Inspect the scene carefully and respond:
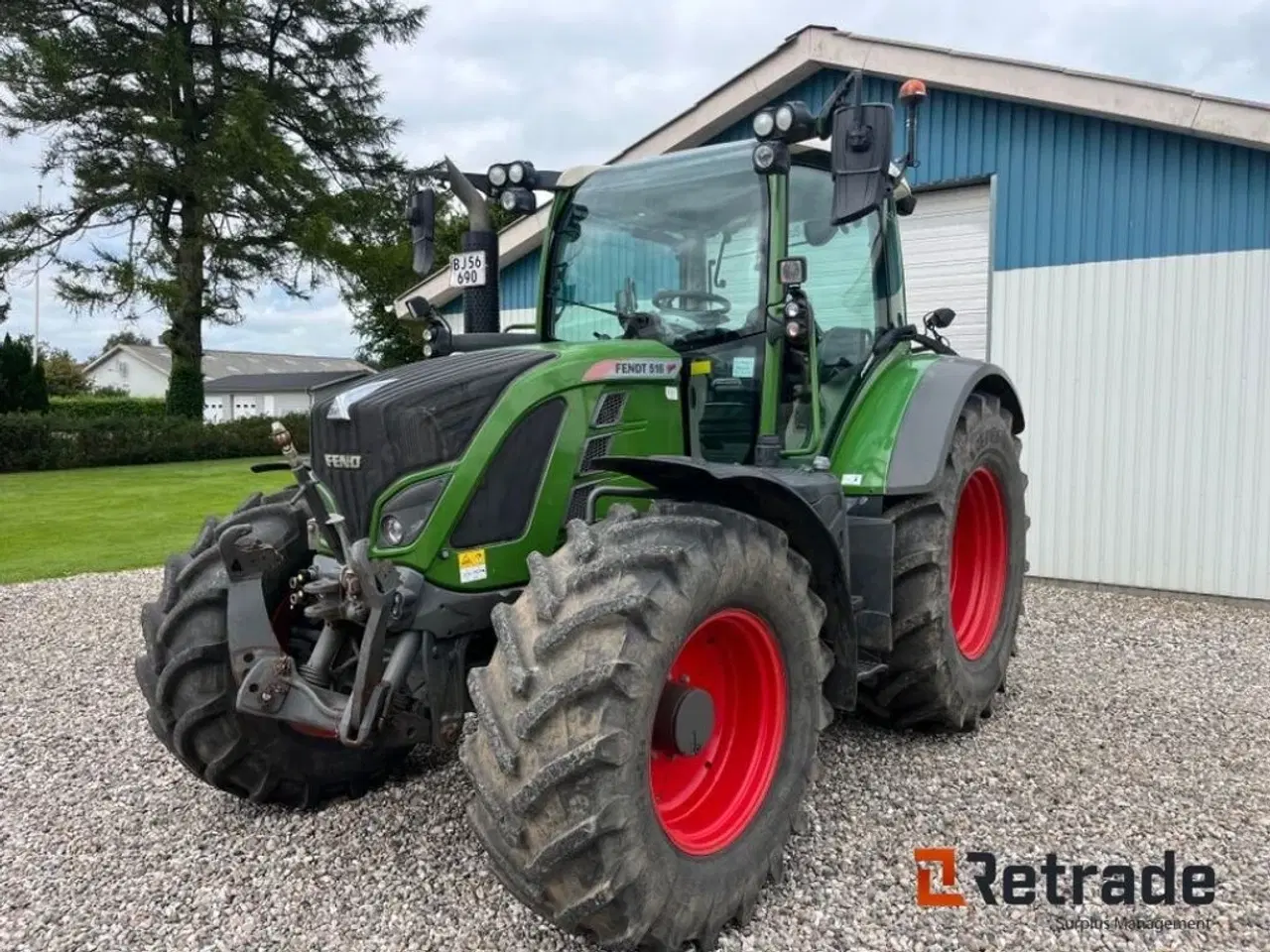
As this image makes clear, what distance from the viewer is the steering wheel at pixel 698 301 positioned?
3.84 meters

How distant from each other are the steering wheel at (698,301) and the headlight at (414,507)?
4.38 ft

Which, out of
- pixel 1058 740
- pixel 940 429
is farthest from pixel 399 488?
pixel 1058 740

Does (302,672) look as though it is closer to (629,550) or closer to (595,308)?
(629,550)

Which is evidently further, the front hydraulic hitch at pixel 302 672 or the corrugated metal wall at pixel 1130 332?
the corrugated metal wall at pixel 1130 332

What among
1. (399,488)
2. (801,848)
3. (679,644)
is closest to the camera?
(679,644)

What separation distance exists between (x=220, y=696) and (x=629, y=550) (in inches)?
62.1

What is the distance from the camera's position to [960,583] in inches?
191

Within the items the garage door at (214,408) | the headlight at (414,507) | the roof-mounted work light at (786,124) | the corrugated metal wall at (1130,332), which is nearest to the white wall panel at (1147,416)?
the corrugated metal wall at (1130,332)

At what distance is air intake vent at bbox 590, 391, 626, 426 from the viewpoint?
3.24 metres

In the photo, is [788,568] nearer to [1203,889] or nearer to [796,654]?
[796,654]

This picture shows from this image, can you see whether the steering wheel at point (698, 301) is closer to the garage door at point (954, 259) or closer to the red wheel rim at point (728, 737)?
the red wheel rim at point (728, 737)

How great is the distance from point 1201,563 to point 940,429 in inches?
172

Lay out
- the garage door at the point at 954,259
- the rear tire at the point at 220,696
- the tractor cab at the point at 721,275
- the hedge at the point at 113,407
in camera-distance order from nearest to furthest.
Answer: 1. the rear tire at the point at 220,696
2. the tractor cab at the point at 721,275
3. the garage door at the point at 954,259
4. the hedge at the point at 113,407

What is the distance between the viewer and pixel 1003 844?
11.0 ft
